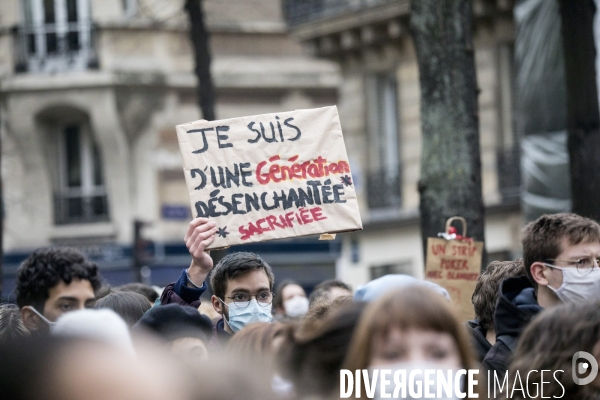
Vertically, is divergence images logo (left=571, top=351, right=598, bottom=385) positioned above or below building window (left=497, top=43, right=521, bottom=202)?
below

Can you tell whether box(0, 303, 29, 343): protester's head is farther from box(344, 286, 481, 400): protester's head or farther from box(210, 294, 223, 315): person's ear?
box(344, 286, 481, 400): protester's head

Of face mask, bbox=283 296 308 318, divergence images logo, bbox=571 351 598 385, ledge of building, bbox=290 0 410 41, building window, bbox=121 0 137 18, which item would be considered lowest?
face mask, bbox=283 296 308 318

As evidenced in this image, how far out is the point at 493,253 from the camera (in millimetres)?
20062

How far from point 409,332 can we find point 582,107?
634 centimetres

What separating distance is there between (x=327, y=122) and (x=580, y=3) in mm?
3811

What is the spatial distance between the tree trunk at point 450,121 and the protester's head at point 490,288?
9.55ft

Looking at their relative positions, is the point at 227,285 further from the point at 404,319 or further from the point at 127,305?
the point at 404,319

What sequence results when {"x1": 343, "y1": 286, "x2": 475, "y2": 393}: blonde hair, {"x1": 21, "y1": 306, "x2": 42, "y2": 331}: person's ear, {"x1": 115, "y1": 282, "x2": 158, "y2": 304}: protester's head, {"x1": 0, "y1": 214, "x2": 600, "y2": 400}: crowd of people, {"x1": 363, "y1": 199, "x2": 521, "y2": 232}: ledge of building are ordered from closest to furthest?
{"x1": 0, "y1": 214, "x2": 600, "y2": 400}: crowd of people < {"x1": 343, "y1": 286, "x2": 475, "y2": 393}: blonde hair < {"x1": 21, "y1": 306, "x2": 42, "y2": 331}: person's ear < {"x1": 115, "y1": 282, "x2": 158, "y2": 304}: protester's head < {"x1": 363, "y1": 199, "x2": 521, "y2": 232}: ledge of building

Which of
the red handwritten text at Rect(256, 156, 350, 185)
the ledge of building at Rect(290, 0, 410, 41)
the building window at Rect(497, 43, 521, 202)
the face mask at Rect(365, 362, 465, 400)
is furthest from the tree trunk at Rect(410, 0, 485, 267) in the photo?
the ledge of building at Rect(290, 0, 410, 41)

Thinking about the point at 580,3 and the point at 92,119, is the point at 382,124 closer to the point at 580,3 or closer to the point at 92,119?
the point at 92,119

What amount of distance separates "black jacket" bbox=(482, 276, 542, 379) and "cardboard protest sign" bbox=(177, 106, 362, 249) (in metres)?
1.36

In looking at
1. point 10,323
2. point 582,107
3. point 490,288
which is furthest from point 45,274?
point 582,107

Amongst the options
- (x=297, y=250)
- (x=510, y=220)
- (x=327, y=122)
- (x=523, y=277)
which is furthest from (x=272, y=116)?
(x=297, y=250)

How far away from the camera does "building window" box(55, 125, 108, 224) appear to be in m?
25.9
